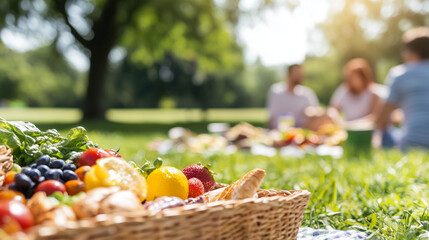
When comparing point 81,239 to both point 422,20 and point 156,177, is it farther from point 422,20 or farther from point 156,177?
point 422,20

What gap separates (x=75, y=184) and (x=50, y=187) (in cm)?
10

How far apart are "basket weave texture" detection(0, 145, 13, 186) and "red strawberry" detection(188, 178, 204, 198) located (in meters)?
0.77

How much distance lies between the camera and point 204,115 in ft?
98.4

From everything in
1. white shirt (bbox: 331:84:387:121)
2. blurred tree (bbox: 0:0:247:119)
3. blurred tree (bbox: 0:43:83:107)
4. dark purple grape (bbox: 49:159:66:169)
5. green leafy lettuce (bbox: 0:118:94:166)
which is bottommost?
dark purple grape (bbox: 49:159:66:169)

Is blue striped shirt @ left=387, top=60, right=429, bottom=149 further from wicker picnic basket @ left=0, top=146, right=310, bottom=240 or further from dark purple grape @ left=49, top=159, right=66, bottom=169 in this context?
dark purple grape @ left=49, top=159, right=66, bottom=169

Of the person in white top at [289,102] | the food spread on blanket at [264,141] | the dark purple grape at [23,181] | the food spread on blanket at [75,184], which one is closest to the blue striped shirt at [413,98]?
the food spread on blanket at [264,141]

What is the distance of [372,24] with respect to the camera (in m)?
30.8

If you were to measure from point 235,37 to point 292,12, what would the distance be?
557 cm

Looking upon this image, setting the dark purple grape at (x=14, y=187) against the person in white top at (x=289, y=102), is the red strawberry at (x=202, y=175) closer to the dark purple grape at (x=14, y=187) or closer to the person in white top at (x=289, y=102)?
the dark purple grape at (x=14, y=187)

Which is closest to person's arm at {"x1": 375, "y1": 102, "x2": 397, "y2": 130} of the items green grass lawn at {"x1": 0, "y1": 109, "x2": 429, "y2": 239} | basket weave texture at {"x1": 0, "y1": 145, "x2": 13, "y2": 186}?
green grass lawn at {"x1": 0, "y1": 109, "x2": 429, "y2": 239}

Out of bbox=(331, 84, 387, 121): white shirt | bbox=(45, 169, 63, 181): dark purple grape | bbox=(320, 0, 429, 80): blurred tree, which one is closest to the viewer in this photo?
bbox=(45, 169, 63, 181): dark purple grape

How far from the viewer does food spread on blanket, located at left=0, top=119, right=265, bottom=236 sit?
1331 mm

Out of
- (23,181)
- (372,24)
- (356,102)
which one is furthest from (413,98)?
(372,24)

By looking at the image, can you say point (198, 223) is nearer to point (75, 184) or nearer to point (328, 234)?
point (75, 184)
